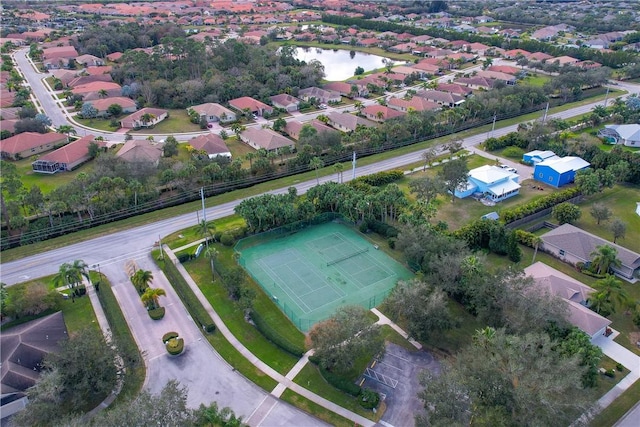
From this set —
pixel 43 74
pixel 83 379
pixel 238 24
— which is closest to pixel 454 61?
pixel 238 24

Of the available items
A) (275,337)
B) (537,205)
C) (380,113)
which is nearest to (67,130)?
(380,113)

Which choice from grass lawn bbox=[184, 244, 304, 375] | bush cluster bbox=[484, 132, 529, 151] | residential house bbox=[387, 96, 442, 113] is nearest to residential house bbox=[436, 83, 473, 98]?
residential house bbox=[387, 96, 442, 113]

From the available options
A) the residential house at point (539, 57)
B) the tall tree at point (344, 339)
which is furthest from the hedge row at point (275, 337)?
the residential house at point (539, 57)

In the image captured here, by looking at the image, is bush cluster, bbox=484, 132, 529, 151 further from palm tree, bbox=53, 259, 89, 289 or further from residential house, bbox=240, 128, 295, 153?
palm tree, bbox=53, 259, 89, 289

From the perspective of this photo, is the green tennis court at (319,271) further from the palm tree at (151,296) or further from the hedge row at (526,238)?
the hedge row at (526,238)

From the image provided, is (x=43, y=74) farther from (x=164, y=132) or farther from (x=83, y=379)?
(x=83, y=379)

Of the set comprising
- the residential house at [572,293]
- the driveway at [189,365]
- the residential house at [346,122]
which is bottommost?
the driveway at [189,365]
